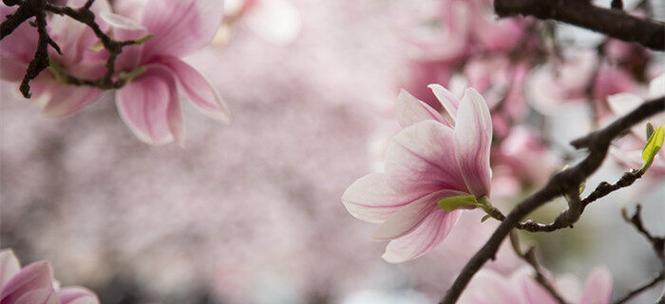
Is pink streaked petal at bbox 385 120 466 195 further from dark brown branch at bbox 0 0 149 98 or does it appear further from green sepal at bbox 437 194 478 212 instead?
dark brown branch at bbox 0 0 149 98

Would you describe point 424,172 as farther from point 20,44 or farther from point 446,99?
point 20,44

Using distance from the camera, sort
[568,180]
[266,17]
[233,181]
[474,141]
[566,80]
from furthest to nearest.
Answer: [233,181]
[566,80]
[266,17]
[474,141]
[568,180]

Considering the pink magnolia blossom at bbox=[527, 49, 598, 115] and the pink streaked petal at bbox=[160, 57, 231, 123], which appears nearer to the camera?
the pink streaked petal at bbox=[160, 57, 231, 123]

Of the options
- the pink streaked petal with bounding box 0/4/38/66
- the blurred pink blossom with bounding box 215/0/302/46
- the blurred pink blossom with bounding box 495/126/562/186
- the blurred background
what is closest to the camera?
the pink streaked petal with bounding box 0/4/38/66

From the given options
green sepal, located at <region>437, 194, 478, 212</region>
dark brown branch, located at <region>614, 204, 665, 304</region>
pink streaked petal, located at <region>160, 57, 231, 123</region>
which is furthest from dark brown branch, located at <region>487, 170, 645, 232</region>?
pink streaked petal, located at <region>160, 57, 231, 123</region>

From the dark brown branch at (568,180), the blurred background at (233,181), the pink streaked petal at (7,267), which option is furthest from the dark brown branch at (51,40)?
the blurred background at (233,181)

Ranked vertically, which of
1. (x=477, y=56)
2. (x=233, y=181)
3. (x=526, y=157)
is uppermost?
(x=477, y=56)

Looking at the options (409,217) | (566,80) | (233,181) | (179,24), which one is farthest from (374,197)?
(233,181)
